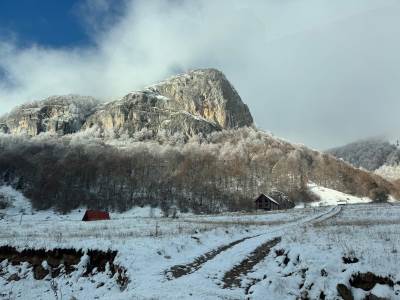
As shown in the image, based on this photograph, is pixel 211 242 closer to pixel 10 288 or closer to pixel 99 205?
pixel 10 288

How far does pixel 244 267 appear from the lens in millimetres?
21969

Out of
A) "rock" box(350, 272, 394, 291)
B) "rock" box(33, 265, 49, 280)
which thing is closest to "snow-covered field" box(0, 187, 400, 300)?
"rock" box(350, 272, 394, 291)

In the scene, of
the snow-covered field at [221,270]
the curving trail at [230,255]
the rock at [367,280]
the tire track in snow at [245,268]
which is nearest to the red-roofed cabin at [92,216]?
the snow-covered field at [221,270]

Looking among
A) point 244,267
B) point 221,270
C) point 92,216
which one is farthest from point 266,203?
point 221,270

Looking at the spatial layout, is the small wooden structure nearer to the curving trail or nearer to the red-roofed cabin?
the red-roofed cabin

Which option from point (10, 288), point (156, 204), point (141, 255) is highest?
point (156, 204)

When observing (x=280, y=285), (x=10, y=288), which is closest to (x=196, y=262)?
(x=280, y=285)

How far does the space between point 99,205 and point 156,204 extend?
2568 cm

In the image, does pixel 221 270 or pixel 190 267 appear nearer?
pixel 221 270

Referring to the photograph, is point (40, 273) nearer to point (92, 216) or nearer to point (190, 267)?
point (190, 267)

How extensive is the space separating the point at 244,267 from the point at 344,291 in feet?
24.8

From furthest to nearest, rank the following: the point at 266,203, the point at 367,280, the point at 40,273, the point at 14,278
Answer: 1. the point at 266,203
2. the point at 14,278
3. the point at 40,273
4. the point at 367,280

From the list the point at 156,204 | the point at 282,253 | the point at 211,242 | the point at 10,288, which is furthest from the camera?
the point at 156,204

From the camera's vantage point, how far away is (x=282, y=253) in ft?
73.7
